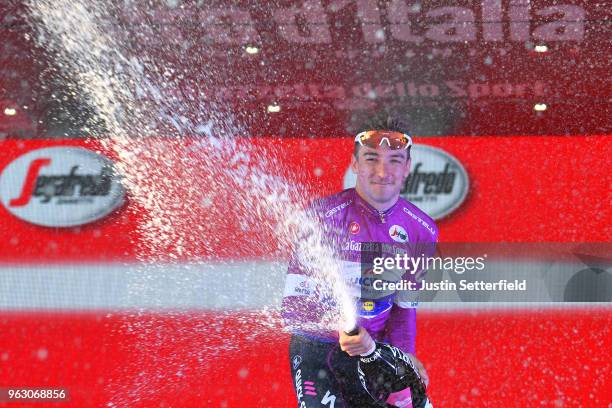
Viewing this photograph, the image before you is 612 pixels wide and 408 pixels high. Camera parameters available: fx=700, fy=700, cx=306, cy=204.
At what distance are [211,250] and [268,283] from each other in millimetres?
406

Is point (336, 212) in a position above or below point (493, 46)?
below

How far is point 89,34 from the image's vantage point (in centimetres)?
418

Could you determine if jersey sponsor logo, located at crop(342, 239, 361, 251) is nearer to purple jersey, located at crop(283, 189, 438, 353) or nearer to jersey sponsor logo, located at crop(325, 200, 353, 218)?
purple jersey, located at crop(283, 189, 438, 353)

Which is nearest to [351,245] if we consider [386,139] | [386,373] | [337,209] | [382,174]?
[337,209]

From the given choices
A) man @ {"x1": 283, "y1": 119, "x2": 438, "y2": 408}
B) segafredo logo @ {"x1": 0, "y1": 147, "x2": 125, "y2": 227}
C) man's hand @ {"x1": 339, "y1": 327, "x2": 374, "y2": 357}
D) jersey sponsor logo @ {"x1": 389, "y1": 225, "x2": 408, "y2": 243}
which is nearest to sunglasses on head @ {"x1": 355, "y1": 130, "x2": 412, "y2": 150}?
man @ {"x1": 283, "y1": 119, "x2": 438, "y2": 408}

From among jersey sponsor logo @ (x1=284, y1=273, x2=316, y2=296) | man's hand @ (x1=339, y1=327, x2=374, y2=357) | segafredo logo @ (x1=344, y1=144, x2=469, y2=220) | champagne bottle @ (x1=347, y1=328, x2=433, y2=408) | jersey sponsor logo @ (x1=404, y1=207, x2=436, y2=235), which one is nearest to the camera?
man's hand @ (x1=339, y1=327, x2=374, y2=357)

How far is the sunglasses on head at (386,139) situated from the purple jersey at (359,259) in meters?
0.28

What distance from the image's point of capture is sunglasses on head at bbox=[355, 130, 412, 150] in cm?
348

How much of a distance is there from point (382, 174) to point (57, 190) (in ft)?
6.65

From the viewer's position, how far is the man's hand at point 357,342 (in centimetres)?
244

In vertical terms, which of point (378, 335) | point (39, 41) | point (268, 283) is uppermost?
point (39, 41)

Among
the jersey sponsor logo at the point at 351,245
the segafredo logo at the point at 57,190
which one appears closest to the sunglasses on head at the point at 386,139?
the jersey sponsor logo at the point at 351,245

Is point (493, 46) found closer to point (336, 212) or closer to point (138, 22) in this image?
point (336, 212)

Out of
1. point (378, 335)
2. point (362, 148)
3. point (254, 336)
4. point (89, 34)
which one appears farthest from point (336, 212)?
point (89, 34)
